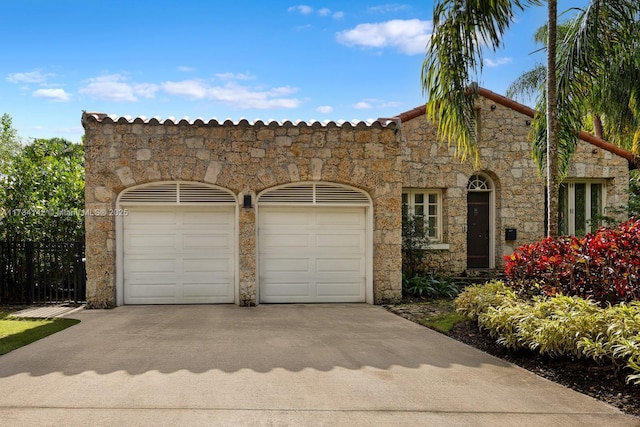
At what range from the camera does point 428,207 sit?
12766 mm

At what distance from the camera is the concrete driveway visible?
161 inches

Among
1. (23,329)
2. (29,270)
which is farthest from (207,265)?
(29,270)

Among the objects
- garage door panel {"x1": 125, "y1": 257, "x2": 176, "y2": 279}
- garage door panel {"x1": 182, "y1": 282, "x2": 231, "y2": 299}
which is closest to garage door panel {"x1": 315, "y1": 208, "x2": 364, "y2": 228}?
garage door panel {"x1": 182, "y1": 282, "x2": 231, "y2": 299}

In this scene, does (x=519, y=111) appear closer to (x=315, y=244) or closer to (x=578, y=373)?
(x=315, y=244)

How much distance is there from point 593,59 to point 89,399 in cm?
864

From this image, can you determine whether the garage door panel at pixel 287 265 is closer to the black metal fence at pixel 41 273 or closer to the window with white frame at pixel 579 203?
the black metal fence at pixel 41 273

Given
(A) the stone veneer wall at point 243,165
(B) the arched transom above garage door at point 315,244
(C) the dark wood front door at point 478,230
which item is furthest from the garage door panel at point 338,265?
(C) the dark wood front door at point 478,230

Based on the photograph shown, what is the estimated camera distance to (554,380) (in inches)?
204

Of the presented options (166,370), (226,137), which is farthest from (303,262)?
(166,370)

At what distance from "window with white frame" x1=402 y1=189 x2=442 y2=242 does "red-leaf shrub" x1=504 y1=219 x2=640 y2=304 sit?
16.7 feet

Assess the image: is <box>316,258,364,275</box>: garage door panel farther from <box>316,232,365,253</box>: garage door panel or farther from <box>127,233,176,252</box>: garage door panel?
<box>127,233,176,252</box>: garage door panel

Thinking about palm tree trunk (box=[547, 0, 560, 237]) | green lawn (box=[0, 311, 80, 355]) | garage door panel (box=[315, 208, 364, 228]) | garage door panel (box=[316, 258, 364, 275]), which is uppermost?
palm tree trunk (box=[547, 0, 560, 237])

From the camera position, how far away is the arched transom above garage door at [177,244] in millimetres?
9805

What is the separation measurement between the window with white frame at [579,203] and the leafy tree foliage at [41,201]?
1186 cm
